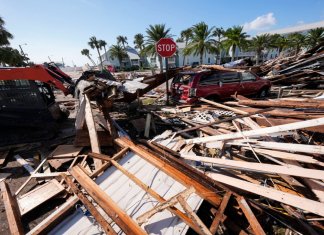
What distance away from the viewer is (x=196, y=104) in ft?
24.4

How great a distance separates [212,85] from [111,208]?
6.25m

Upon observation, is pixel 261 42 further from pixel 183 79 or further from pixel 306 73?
pixel 183 79

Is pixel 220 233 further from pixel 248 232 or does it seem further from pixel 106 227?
pixel 106 227

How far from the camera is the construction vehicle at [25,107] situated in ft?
18.9

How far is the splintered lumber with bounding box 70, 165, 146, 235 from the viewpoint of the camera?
7.46 feet

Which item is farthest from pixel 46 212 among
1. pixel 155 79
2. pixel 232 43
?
pixel 232 43

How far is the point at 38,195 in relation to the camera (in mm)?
3736

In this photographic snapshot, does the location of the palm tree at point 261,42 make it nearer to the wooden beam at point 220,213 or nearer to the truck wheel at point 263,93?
the truck wheel at point 263,93

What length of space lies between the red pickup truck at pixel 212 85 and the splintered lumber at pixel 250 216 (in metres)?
4.94

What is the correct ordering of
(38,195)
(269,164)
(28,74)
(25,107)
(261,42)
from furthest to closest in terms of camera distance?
(261,42)
(25,107)
(28,74)
(38,195)
(269,164)

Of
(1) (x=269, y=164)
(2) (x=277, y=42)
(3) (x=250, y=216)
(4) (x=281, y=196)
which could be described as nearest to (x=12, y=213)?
(3) (x=250, y=216)

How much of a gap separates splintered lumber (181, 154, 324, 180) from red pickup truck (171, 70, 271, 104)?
3.76m

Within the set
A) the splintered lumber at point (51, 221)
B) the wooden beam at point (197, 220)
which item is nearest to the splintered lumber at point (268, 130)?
the wooden beam at point (197, 220)

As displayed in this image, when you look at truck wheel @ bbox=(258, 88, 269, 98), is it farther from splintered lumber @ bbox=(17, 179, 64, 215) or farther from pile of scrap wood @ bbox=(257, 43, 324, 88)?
splintered lumber @ bbox=(17, 179, 64, 215)
